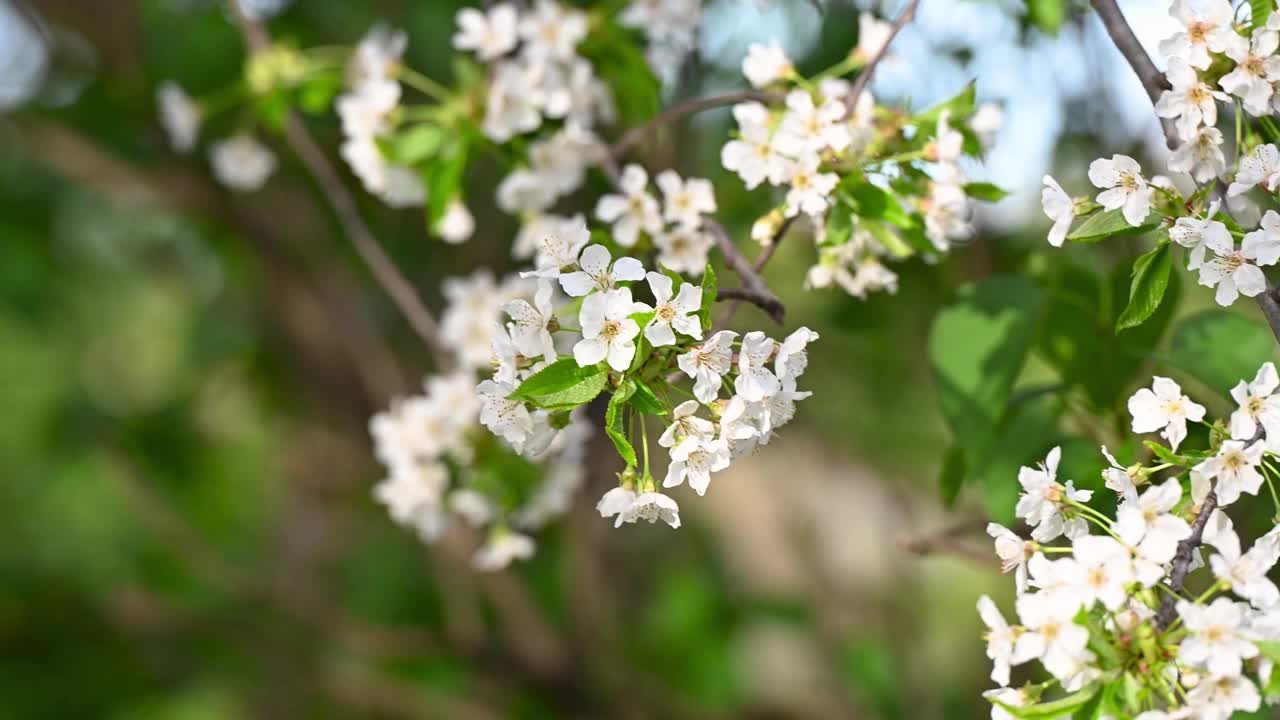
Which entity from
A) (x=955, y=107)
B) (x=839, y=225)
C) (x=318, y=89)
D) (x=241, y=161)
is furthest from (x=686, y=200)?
(x=241, y=161)

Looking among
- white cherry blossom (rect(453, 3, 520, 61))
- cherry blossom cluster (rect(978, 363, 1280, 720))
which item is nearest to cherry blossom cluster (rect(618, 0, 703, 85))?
white cherry blossom (rect(453, 3, 520, 61))

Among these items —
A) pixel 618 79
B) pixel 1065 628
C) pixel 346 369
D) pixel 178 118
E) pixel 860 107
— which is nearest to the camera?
pixel 1065 628

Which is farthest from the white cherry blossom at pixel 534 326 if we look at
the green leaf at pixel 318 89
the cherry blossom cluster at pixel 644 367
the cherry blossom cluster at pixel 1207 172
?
the green leaf at pixel 318 89

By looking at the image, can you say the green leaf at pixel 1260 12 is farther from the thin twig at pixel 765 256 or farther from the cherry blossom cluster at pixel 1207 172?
the thin twig at pixel 765 256

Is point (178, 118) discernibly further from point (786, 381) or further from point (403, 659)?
point (403, 659)

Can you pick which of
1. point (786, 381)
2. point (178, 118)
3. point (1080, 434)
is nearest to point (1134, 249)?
point (1080, 434)

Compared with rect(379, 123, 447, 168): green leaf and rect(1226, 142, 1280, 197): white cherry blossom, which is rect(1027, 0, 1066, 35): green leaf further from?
rect(379, 123, 447, 168): green leaf
